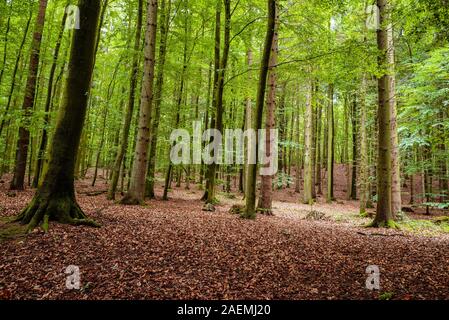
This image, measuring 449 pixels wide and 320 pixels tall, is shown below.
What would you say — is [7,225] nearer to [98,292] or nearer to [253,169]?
[98,292]

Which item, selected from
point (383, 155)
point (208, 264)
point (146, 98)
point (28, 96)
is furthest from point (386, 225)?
point (28, 96)

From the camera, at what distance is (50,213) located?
5496 mm

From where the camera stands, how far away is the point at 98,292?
3.40m

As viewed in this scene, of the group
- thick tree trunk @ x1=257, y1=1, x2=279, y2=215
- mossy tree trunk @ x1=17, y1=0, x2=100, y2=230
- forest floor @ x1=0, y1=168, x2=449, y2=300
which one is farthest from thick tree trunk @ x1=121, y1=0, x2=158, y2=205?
thick tree trunk @ x1=257, y1=1, x2=279, y2=215

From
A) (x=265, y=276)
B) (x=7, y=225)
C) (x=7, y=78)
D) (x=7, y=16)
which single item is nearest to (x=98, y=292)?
(x=265, y=276)

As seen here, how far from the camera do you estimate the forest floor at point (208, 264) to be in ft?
11.6

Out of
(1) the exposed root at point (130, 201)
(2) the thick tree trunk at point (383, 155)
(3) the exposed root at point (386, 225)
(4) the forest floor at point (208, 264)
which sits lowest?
(4) the forest floor at point (208, 264)

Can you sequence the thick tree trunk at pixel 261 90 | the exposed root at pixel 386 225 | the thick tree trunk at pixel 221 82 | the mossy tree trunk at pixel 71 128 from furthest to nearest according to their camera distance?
the thick tree trunk at pixel 221 82 < the exposed root at pixel 386 225 < the thick tree trunk at pixel 261 90 < the mossy tree trunk at pixel 71 128

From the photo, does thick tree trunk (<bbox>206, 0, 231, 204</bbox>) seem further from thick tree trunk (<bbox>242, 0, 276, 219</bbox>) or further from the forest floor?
the forest floor

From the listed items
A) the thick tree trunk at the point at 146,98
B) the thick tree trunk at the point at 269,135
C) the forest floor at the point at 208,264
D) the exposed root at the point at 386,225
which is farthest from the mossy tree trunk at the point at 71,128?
the exposed root at the point at 386,225

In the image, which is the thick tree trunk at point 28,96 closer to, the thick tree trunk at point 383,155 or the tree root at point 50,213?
the tree root at point 50,213

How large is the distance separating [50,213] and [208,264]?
11.5ft

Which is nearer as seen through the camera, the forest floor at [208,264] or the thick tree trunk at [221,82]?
the forest floor at [208,264]

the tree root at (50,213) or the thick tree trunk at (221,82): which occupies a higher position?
the thick tree trunk at (221,82)
